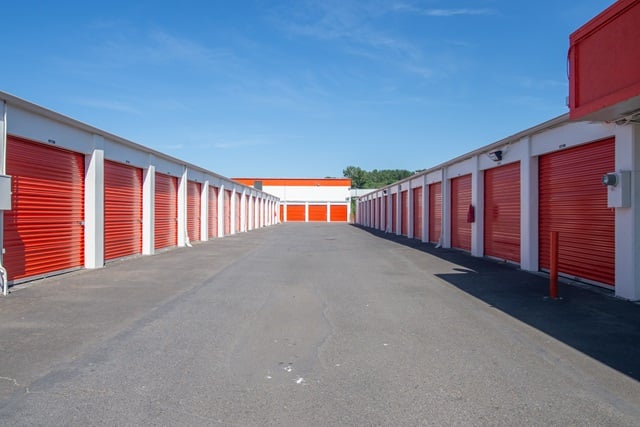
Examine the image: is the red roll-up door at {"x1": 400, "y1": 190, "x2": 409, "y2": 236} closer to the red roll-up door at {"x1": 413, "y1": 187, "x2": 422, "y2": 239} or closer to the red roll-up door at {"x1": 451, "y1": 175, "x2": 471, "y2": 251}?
the red roll-up door at {"x1": 413, "y1": 187, "x2": 422, "y2": 239}

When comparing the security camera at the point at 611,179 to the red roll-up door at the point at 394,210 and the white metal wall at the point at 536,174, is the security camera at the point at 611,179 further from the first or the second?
the red roll-up door at the point at 394,210

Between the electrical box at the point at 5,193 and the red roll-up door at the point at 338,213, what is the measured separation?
5852 cm

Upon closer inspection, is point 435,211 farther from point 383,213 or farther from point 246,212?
point 246,212

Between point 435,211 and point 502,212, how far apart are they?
26.4ft

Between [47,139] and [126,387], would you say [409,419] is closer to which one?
[126,387]

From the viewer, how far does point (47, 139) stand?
1096 centimetres

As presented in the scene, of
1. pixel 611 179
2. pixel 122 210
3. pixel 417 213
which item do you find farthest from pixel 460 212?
pixel 122 210

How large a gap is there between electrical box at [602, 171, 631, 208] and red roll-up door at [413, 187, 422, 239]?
1779cm

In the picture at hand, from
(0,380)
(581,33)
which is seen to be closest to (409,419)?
(0,380)

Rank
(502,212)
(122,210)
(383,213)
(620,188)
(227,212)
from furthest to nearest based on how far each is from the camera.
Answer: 1. (383,213)
2. (227,212)
3. (122,210)
4. (502,212)
5. (620,188)

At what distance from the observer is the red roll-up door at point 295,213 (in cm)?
6855

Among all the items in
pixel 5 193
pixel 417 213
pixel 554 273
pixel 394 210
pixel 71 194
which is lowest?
pixel 554 273

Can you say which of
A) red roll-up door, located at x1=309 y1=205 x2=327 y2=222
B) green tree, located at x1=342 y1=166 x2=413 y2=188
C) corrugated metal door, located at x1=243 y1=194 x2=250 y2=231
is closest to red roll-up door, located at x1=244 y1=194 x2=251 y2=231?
corrugated metal door, located at x1=243 y1=194 x2=250 y2=231

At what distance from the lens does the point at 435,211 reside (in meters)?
23.0
